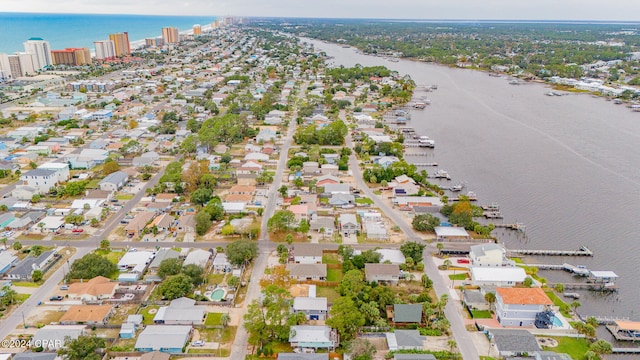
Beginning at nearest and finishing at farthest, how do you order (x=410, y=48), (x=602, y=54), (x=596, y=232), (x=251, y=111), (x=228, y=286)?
1. (x=228, y=286)
2. (x=596, y=232)
3. (x=251, y=111)
4. (x=602, y=54)
5. (x=410, y=48)

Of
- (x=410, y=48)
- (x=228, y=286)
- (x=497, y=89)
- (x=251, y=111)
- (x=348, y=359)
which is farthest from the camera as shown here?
(x=410, y=48)

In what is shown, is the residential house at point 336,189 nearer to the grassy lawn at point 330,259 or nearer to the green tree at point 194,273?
the grassy lawn at point 330,259

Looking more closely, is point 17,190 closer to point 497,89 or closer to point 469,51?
point 497,89

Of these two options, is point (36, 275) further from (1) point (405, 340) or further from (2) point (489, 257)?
(2) point (489, 257)

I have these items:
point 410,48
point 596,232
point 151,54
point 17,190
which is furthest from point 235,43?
point 596,232

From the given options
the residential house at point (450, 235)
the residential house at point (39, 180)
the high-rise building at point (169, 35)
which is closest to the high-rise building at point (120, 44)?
the high-rise building at point (169, 35)

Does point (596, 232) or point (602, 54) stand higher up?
point (602, 54)

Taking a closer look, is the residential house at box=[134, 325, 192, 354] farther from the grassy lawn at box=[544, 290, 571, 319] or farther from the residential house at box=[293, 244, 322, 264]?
the grassy lawn at box=[544, 290, 571, 319]
